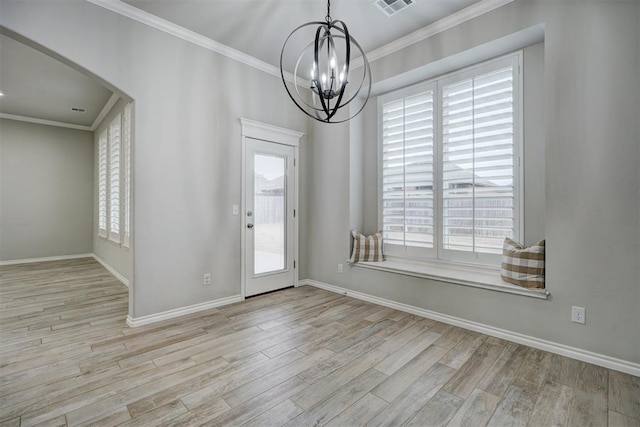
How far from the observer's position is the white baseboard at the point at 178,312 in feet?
10.1

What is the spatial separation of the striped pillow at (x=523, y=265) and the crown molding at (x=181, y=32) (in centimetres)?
354

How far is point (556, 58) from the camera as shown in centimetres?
253

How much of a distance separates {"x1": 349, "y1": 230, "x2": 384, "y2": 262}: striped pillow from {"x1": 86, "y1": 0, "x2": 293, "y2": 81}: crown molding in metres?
2.54

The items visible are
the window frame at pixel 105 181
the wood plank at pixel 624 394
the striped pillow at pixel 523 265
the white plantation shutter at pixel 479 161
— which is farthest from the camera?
the window frame at pixel 105 181

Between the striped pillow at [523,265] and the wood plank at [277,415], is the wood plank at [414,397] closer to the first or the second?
the wood plank at [277,415]

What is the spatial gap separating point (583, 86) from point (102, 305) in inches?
209

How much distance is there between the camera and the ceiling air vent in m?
2.84

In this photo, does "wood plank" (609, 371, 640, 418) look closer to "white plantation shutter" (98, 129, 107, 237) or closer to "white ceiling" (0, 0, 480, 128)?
"white ceiling" (0, 0, 480, 128)

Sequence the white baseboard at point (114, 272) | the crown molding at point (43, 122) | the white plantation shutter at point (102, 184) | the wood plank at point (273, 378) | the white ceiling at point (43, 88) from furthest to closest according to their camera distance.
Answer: the crown molding at point (43, 122) < the white plantation shutter at point (102, 184) < the white baseboard at point (114, 272) < the white ceiling at point (43, 88) < the wood plank at point (273, 378)

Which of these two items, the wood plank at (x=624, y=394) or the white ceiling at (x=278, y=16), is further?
the white ceiling at (x=278, y=16)

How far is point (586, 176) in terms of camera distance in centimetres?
239

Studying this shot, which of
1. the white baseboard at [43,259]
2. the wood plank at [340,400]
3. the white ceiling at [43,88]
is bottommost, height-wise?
the wood plank at [340,400]

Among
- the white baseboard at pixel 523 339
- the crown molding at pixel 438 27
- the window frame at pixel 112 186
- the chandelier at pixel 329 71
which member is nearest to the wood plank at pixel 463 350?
the white baseboard at pixel 523 339

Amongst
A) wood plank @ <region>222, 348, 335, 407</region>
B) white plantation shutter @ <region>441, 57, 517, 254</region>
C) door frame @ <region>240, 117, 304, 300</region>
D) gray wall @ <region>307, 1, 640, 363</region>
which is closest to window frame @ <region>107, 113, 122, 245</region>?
door frame @ <region>240, 117, 304, 300</region>
